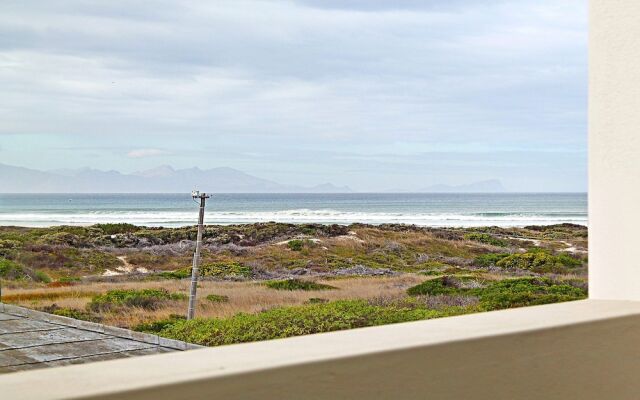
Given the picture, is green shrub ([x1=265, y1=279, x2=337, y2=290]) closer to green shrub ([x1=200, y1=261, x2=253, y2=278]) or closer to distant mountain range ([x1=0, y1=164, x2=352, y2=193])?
green shrub ([x1=200, y1=261, x2=253, y2=278])

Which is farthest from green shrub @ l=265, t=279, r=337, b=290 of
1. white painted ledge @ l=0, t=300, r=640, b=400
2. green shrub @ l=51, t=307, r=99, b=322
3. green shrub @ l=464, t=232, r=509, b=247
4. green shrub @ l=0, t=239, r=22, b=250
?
white painted ledge @ l=0, t=300, r=640, b=400

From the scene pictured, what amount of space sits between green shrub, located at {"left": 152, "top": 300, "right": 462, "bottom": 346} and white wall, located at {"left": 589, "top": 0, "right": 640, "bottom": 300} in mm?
5067

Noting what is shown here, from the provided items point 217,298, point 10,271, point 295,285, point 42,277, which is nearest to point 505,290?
point 295,285

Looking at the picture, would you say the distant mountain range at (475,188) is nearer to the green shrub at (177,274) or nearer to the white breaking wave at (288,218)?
the white breaking wave at (288,218)

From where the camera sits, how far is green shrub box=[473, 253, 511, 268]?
8852 mm

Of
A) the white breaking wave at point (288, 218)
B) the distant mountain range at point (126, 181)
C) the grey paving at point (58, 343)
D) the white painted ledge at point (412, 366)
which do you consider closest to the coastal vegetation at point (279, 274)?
the white breaking wave at point (288, 218)

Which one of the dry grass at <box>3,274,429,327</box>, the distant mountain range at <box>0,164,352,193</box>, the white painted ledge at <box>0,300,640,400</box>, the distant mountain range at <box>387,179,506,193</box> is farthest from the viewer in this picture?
the distant mountain range at <box>387,179,506,193</box>

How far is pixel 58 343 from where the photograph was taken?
151 inches

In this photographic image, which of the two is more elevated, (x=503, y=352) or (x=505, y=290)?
(x=503, y=352)

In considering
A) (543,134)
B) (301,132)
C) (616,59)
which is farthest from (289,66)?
(616,59)

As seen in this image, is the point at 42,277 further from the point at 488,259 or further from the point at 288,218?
the point at 488,259

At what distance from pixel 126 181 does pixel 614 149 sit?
409 inches

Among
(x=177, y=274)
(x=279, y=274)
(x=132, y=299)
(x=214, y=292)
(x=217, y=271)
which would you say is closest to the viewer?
(x=132, y=299)

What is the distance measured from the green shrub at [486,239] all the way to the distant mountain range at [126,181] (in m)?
2.75
